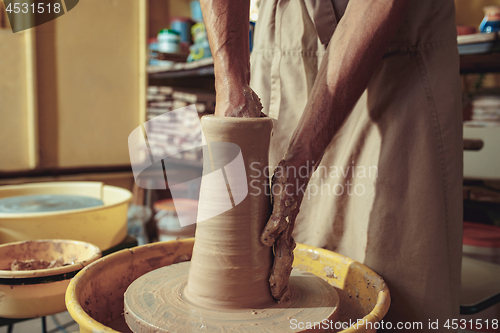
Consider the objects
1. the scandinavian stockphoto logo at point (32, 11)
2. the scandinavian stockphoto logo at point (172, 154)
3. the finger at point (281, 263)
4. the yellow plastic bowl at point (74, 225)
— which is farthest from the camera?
the scandinavian stockphoto logo at point (172, 154)

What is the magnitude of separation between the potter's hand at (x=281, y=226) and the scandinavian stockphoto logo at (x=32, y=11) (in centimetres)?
285

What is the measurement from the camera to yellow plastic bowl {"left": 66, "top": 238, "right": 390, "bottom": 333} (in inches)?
29.2

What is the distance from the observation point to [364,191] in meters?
0.93

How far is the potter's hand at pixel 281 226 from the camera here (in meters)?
0.71

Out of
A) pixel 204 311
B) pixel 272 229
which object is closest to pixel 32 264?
pixel 204 311

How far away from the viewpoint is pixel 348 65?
30.1 inches

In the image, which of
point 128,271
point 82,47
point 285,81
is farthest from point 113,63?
point 128,271

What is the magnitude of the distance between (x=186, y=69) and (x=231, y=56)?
82.6 inches

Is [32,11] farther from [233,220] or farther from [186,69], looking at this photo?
[233,220]

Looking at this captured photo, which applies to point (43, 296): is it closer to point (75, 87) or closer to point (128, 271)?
point (128, 271)

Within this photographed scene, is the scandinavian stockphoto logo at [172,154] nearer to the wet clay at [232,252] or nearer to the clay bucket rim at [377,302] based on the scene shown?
the clay bucket rim at [377,302]

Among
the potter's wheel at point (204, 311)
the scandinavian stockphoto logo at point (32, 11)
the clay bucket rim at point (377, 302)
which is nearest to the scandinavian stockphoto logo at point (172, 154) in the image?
the scandinavian stockphoto logo at point (32, 11)

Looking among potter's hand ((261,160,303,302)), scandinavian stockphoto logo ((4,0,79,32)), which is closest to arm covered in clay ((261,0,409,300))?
potter's hand ((261,160,303,302))

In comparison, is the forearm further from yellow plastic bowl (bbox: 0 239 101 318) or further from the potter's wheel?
yellow plastic bowl (bbox: 0 239 101 318)
